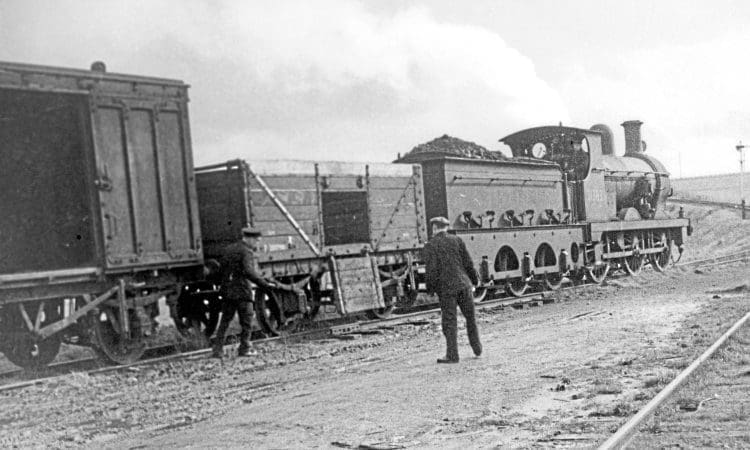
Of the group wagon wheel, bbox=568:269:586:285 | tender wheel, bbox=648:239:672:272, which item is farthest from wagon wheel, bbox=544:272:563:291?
tender wheel, bbox=648:239:672:272

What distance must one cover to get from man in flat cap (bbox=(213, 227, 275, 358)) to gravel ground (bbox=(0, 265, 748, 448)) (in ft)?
1.48

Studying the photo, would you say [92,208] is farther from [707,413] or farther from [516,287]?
[516,287]

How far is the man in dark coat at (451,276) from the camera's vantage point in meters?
8.90

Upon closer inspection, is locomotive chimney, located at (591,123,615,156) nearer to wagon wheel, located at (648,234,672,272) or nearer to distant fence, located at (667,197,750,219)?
wagon wheel, located at (648,234,672,272)

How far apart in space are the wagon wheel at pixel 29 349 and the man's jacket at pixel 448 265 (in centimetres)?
440

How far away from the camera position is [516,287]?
1631cm

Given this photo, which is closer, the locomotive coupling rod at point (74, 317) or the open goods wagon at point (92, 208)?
the locomotive coupling rod at point (74, 317)

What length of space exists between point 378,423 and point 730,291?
35.6 feet

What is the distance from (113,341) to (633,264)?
14.8m

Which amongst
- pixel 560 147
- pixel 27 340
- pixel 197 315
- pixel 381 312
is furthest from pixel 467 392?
pixel 560 147

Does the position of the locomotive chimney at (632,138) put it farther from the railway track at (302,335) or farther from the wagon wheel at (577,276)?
the railway track at (302,335)

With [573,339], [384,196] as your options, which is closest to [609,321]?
[573,339]

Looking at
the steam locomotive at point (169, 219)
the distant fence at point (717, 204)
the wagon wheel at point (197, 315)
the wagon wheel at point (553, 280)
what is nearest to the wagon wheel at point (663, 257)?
the wagon wheel at point (553, 280)

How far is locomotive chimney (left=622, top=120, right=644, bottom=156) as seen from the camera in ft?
74.9
